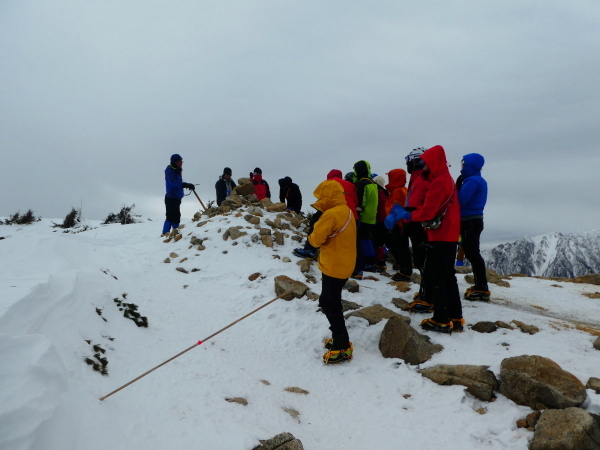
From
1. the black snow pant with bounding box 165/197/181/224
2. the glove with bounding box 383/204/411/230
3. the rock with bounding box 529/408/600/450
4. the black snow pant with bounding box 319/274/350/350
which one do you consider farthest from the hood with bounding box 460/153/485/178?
the black snow pant with bounding box 165/197/181/224

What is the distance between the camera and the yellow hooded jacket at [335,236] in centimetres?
409

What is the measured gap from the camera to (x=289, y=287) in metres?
6.32

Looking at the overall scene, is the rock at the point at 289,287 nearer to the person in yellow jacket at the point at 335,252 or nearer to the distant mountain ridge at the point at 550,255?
the person in yellow jacket at the point at 335,252

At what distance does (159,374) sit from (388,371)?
2766 millimetres

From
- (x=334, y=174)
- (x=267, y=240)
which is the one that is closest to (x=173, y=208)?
(x=267, y=240)

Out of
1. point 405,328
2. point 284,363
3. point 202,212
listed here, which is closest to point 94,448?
point 284,363

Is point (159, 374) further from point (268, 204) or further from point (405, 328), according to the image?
point (268, 204)

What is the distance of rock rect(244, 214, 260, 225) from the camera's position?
9.92m

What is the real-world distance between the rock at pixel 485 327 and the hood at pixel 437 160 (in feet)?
7.44

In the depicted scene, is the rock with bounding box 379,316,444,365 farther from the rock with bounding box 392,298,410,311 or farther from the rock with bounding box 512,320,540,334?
the rock with bounding box 512,320,540,334

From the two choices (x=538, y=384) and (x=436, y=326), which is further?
(x=436, y=326)

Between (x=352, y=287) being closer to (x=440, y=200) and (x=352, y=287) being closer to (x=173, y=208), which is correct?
(x=440, y=200)

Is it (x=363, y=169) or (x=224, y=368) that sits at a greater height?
(x=363, y=169)

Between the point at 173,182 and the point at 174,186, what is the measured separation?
13cm
